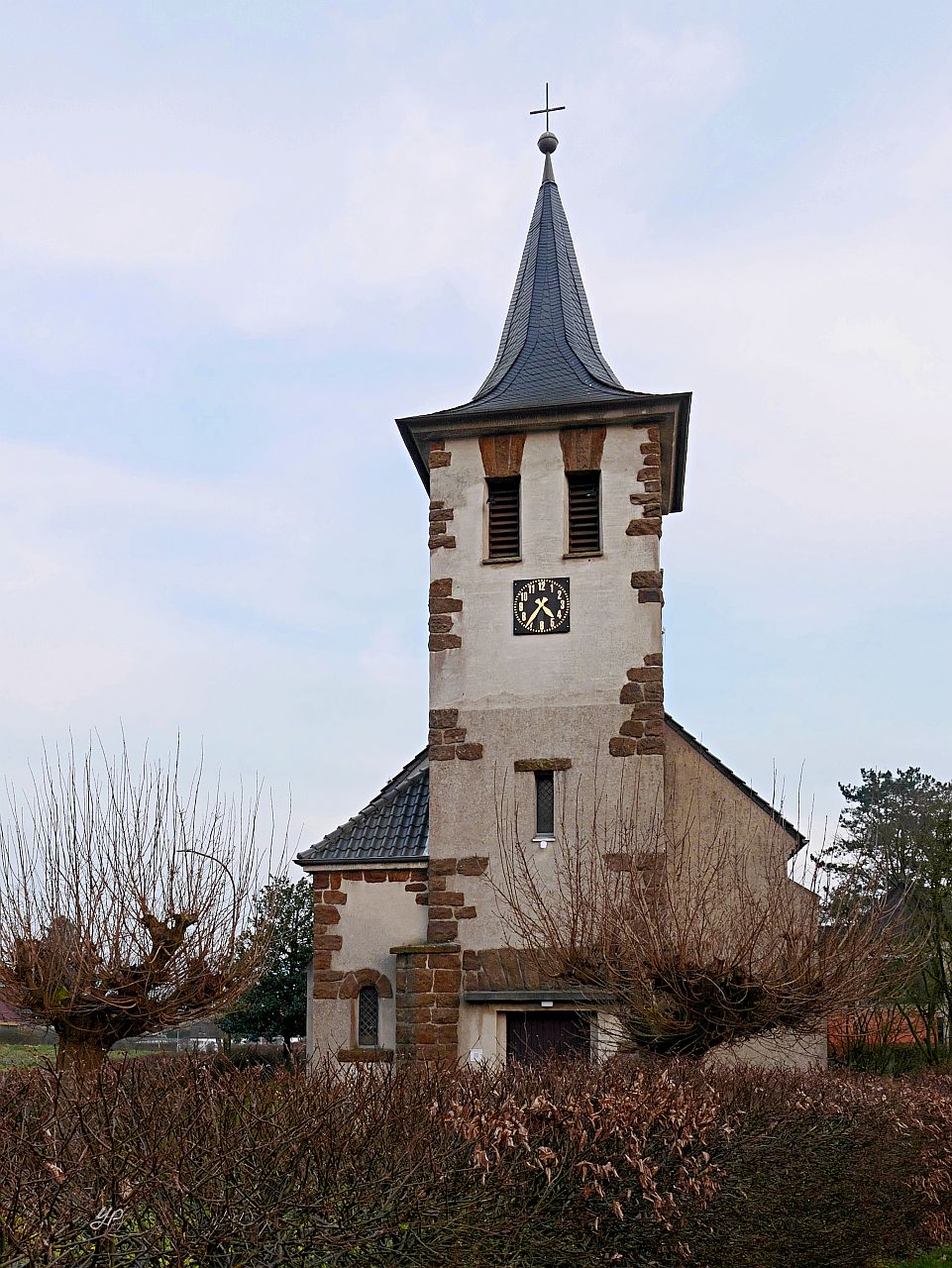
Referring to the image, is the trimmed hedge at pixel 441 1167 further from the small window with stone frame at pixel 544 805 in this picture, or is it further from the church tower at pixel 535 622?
the church tower at pixel 535 622

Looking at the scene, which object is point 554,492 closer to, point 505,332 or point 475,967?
point 505,332

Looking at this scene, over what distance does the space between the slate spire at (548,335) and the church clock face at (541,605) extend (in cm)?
233

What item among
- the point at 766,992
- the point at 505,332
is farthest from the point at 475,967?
the point at 505,332

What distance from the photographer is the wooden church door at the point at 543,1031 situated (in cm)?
1465

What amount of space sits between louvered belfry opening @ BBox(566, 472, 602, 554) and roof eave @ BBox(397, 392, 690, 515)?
714mm

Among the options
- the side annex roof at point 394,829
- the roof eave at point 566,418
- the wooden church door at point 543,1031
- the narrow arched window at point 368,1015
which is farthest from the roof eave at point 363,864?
the roof eave at point 566,418

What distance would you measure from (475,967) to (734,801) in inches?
153

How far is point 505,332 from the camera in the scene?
64.0 ft

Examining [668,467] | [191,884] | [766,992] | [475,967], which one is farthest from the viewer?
[668,467]

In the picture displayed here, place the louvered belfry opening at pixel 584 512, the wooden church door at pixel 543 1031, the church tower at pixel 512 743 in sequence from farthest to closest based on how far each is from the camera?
the louvered belfry opening at pixel 584 512 < the church tower at pixel 512 743 < the wooden church door at pixel 543 1031

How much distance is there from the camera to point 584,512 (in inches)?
646

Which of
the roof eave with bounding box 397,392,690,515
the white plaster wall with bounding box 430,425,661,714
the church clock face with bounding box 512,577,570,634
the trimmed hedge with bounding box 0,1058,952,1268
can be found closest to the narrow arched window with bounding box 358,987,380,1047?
the white plaster wall with bounding box 430,425,661,714

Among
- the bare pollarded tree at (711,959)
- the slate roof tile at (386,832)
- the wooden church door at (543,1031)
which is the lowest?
the wooden church door at (543,1031)

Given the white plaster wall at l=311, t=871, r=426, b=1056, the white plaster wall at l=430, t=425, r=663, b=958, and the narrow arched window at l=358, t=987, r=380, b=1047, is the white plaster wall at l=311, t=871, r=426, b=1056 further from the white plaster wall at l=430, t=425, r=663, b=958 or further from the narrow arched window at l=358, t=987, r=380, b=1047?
the white plaster wall at l=430, t=425, r=663, b=958
